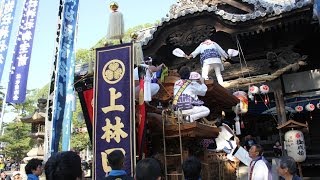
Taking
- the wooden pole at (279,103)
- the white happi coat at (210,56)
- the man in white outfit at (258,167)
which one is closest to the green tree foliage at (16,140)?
the white happi coat at (210,56)

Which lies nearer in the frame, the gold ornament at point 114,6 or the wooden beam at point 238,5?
the gold ornament at point 114,6

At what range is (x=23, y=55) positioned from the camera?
8.27 metres

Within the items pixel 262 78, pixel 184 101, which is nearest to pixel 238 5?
pixel 262 78

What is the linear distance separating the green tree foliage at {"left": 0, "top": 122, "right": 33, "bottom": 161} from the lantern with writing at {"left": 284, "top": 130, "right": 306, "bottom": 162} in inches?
1011

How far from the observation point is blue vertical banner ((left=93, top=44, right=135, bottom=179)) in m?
5.21

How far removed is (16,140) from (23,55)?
2449cm

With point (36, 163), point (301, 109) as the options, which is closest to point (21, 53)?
point (36, 163)

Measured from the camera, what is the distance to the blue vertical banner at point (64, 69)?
6.83 m

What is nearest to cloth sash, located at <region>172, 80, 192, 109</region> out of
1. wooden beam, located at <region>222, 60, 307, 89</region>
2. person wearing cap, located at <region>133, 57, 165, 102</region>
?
person wearing cap, located at <region>133, 57, 165, 102</region>

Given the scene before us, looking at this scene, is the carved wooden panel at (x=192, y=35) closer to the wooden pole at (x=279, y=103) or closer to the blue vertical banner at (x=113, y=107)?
the wooden pole at (x=279, y=103)

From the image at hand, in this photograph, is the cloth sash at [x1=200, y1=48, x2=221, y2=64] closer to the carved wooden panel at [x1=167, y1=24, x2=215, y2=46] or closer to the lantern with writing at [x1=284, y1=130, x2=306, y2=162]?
the carved wooden panel at [x1=167, y1=24, x2=215, y2=46]

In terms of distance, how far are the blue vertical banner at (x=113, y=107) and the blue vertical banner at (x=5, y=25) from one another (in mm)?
4011

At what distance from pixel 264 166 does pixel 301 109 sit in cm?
806

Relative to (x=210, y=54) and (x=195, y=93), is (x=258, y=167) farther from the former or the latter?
(x=210, y=54)
